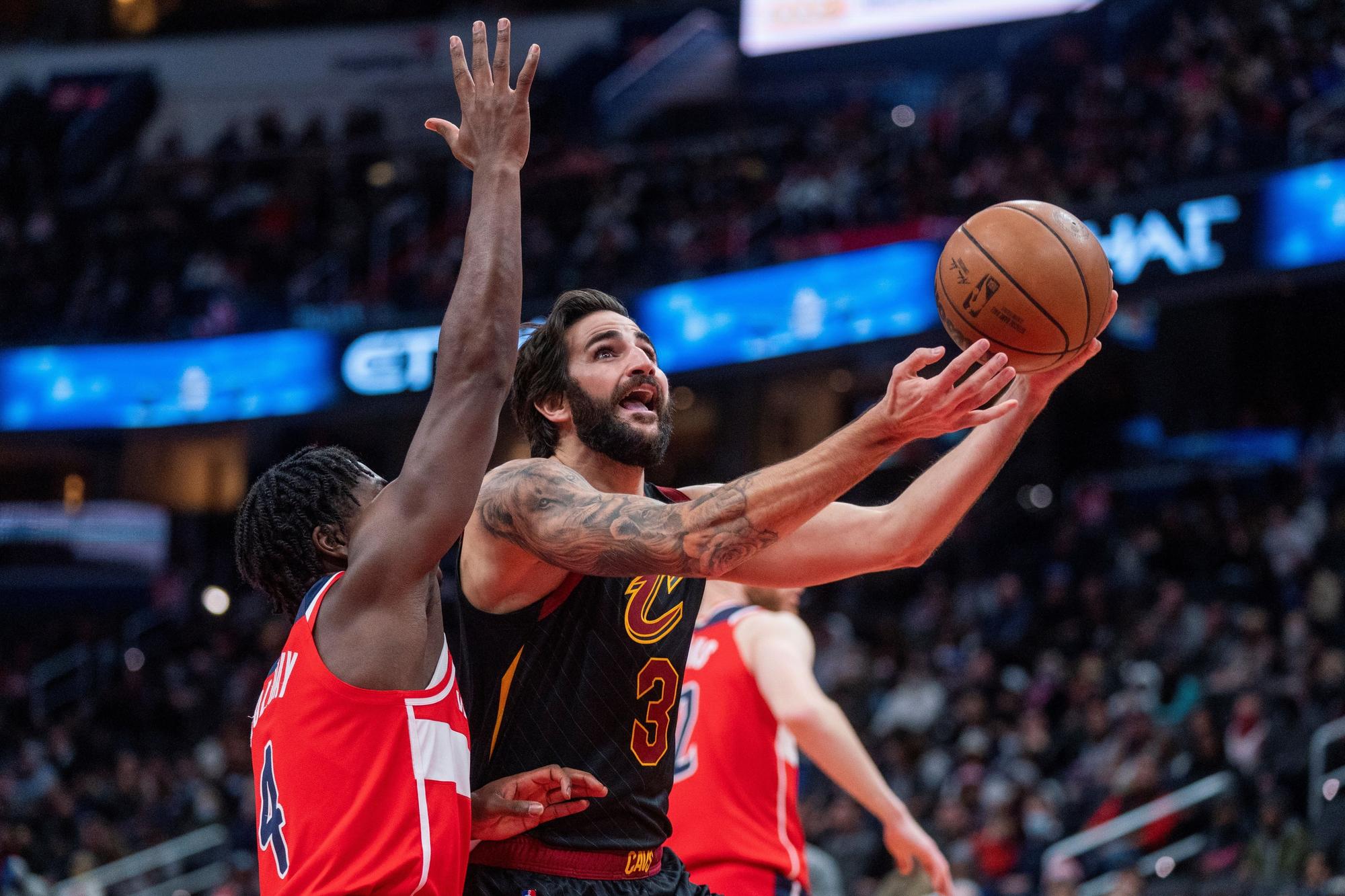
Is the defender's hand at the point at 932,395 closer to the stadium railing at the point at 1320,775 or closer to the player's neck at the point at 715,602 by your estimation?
the player's neck at the point at 715,602

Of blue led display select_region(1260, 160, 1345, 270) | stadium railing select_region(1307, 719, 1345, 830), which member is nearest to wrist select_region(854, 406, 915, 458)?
stadium railing select_region(1307, 719, 1345, 830)

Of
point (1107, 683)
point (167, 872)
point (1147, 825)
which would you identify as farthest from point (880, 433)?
point (167, 872)

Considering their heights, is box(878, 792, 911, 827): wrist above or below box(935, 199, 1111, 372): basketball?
below

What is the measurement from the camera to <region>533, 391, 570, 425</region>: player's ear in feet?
11.8

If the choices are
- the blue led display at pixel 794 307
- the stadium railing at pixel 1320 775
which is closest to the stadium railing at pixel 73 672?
the blue led display at pixel 794 307

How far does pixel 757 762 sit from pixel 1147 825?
20.5 feet

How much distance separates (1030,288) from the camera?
133 inches

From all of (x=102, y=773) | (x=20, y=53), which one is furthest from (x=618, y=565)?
(x=20, y=53)

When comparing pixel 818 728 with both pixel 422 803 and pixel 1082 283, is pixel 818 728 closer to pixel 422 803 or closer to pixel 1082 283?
pixel 1082 283

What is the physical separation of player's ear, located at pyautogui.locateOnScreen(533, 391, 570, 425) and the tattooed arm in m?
0.34

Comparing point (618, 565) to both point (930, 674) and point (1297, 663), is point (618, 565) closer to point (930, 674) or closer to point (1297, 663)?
point (1297, 663)

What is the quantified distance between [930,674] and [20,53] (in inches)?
826

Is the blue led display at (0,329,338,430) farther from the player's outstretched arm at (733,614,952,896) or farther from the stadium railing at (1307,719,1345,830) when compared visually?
the player's outstretched arm at (733,614,952,896)

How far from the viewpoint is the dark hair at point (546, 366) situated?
11.9 feet
